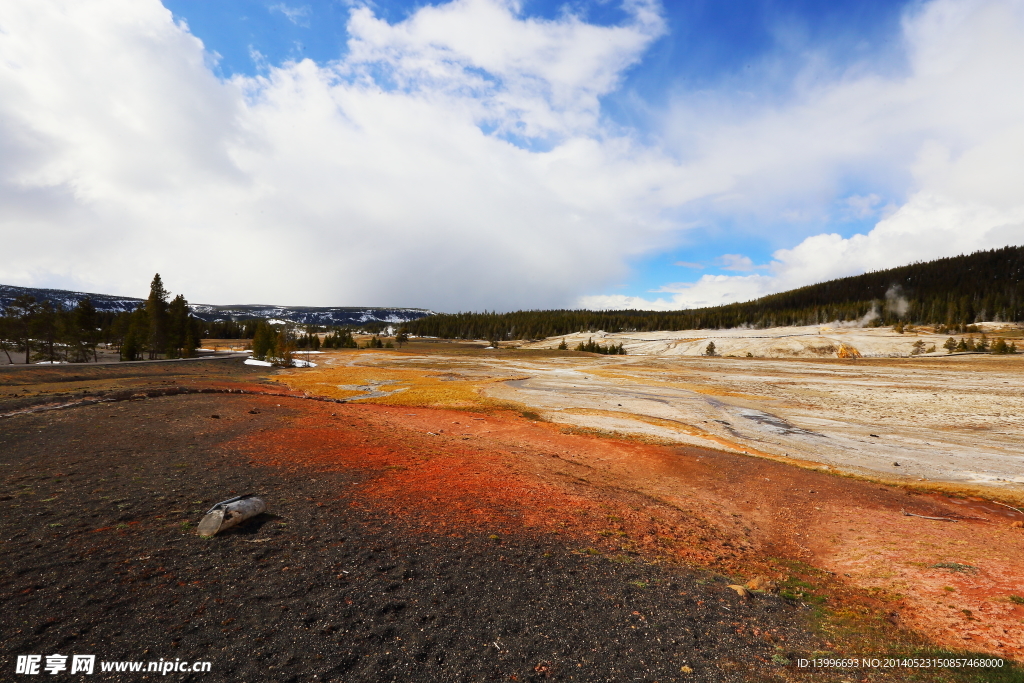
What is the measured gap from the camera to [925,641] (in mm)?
6512

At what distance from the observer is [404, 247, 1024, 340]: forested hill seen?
353 ft

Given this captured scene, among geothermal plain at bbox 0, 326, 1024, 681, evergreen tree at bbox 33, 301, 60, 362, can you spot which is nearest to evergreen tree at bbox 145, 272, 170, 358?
evergreen tree at bbox 33, 301, 60, 362

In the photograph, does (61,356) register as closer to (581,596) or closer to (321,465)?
(321,465)

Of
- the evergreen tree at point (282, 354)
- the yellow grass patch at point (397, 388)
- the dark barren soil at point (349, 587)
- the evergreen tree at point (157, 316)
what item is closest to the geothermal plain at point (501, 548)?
the dark barren soil at point (349, 587)

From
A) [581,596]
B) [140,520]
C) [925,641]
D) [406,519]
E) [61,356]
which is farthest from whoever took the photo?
[61,356]

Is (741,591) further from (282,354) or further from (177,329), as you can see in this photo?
(177,329)

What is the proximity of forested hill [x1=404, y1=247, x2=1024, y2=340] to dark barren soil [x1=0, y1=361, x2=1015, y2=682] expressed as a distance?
12254 cm

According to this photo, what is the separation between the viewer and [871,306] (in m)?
124

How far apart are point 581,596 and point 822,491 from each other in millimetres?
11737

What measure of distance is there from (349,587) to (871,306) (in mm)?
162797

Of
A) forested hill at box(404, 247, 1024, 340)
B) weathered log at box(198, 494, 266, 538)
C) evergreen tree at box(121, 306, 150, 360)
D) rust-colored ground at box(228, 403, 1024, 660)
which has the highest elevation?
forested hill at box(404, 247, 1024, 340)

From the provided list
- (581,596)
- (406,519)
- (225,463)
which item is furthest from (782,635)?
(225,463)

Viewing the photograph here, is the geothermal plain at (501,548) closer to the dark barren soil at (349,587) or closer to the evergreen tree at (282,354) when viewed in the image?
the dark barren soil at (349,587)

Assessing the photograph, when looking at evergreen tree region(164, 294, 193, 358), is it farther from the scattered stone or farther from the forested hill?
the forested hill
